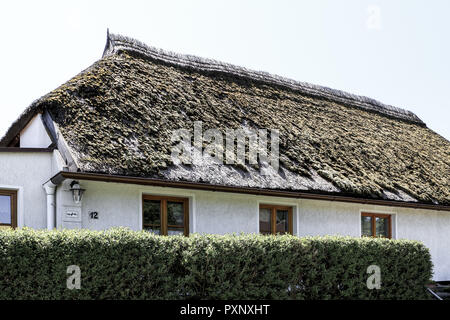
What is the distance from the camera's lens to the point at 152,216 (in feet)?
35.8

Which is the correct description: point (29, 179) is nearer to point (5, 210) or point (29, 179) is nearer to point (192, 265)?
point (5, 210)

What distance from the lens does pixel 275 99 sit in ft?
54.4

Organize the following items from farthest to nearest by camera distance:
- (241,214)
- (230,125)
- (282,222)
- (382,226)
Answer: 1. (382,226)
2. (230,125)
3. (282,222)
4. (241,214)

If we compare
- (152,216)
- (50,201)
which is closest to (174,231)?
(152,216)

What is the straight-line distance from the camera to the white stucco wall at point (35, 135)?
36.7 ft

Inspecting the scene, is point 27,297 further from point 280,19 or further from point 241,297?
point 280,19

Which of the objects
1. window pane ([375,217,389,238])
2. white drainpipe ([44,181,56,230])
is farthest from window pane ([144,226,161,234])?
window pane ([375,217,389,238])

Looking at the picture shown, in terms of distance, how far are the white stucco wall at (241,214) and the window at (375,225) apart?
7.0 inches

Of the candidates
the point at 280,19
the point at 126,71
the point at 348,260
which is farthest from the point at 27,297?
the point at 280,19

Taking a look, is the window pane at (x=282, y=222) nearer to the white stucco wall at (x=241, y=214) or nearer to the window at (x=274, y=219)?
the window at (x=274, y=219)

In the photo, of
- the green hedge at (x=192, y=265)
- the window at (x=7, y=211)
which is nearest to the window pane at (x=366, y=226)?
the green hedge at (x=192, y=265)

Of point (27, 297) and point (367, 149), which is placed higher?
point (367, 149)

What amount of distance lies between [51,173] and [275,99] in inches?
318

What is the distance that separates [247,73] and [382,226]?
6136 mm
